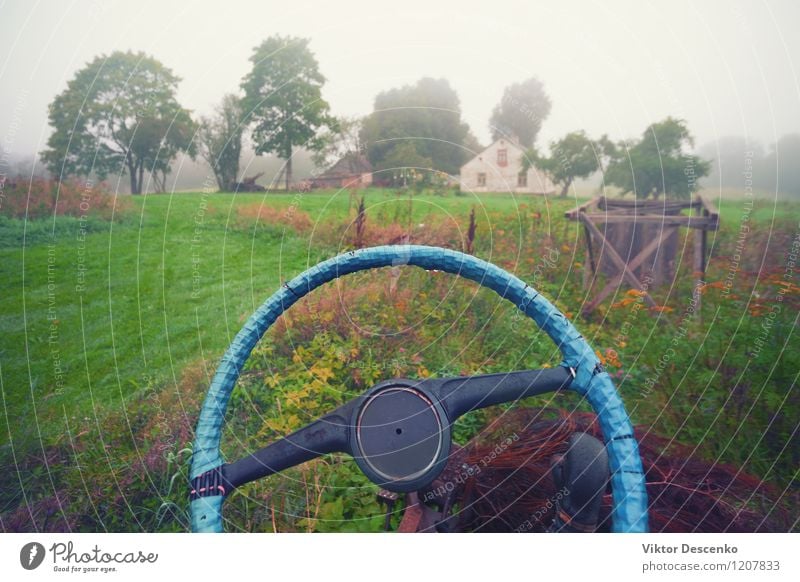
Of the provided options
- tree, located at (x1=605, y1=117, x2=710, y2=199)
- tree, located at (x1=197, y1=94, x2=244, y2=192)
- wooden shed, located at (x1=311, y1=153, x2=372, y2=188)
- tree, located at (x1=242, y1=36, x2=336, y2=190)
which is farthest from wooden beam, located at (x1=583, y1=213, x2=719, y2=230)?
tree, located at (x1=197, y1=94, x2=244, y2=192)

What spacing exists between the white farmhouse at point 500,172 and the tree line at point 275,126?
19 mm

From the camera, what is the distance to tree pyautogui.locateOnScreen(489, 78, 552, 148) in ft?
4.04

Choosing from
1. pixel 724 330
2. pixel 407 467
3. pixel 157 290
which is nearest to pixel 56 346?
pixel 157 290

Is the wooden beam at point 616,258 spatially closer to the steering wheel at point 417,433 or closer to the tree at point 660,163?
the tree at point 660,163

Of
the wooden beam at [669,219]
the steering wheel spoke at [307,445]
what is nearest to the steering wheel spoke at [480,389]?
the steering wheel spoke at [307,445]

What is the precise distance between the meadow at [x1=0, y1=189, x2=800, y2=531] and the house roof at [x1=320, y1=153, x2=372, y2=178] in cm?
7

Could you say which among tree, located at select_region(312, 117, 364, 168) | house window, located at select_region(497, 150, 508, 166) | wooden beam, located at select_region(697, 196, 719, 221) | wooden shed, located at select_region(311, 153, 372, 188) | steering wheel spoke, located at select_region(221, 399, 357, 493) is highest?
tree, located at select_region(312, 117, 364, 168)

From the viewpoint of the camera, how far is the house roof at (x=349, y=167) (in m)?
1.26

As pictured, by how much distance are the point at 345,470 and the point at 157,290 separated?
2.22 ft

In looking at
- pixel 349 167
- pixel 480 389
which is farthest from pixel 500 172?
pixel 480 389

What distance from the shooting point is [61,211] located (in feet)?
4.26

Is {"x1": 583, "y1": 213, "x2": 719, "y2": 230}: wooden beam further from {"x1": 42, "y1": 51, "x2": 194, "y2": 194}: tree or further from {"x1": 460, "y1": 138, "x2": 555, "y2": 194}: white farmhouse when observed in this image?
{"x1": 42, "y1": 51, "x2": 194, "y2": 194}: tree

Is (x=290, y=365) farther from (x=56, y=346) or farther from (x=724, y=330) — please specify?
(x=724, y=330)

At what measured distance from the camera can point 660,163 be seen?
1457mm
